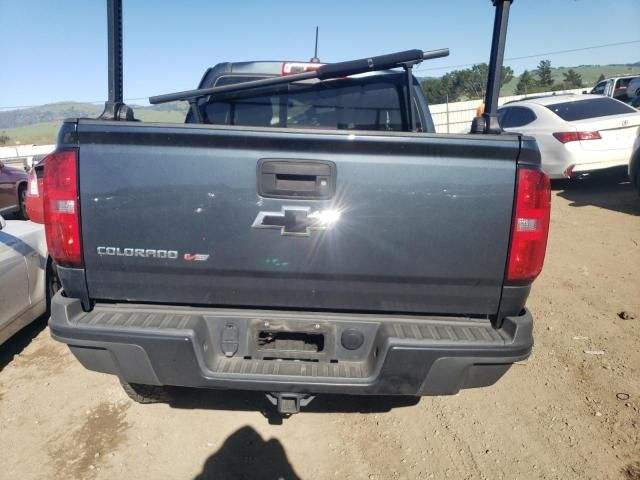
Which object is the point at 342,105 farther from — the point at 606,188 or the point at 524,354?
the point at 606,188

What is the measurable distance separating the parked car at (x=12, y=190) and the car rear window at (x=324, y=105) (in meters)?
7.64

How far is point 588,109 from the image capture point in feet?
27.1

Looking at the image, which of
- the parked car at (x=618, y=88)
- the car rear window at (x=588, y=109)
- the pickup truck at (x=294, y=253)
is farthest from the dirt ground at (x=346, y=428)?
the parked car at (x=618, y=88)

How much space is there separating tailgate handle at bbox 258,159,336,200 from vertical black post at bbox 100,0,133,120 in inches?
37.4

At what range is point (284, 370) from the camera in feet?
7.11

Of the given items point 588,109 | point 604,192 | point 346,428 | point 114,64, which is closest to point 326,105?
point 114,64

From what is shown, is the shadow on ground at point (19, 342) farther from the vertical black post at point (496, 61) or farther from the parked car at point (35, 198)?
the vertical black post at point (496, 61)

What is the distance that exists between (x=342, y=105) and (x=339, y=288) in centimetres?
164

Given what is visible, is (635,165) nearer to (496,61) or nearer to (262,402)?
(496,61)

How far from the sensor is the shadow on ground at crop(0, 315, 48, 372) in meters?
3.83

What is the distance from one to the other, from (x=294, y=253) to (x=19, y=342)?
3.33m

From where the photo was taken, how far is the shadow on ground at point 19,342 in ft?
12.6

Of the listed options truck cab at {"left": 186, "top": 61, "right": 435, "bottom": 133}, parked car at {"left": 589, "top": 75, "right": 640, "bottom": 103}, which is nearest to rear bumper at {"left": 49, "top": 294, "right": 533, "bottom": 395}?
truck cab at {"left": 186, "top": 61, "right": 435, "bottom": 133}

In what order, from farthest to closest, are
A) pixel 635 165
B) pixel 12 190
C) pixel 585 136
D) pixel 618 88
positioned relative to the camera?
1. pixel 618 88
2. pixel 12 190
3. pixel 585 136
4. pixel 635 165
